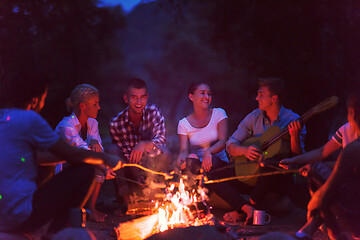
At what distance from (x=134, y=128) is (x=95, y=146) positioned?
85cm

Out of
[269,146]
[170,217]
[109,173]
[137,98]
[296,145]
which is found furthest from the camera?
[137,98]

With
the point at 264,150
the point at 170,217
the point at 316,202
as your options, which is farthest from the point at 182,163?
the point at 316,202

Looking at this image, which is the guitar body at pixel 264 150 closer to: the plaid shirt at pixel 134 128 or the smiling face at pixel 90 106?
the plaid shirt at pixel 134 128

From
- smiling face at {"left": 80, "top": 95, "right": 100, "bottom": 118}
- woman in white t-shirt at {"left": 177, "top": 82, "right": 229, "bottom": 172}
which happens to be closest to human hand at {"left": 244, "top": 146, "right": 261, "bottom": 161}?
woman in white t-shirt at {"left": 177, "top": 82, "right": 229, "bottom": 172}

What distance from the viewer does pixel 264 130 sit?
18.1 feet

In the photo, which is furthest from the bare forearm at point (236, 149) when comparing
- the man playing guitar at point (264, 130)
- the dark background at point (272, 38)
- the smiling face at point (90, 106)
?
the dark background at point (272, 38)

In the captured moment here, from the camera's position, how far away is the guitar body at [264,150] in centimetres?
521

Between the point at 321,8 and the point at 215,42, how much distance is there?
274 centimetres

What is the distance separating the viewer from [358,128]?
3.67m

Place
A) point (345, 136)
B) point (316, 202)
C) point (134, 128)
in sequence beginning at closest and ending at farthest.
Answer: point (316, 202)
point (345, 136)
point (134, 128)

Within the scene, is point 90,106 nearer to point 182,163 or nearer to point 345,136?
point 182,163

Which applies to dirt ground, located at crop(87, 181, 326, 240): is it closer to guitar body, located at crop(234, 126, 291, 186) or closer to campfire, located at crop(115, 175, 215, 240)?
campfire, located at crop(115, 175, 215, 240)

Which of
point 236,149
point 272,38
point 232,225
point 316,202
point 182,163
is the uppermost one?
point 272,38

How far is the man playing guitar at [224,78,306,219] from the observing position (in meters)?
5.10
